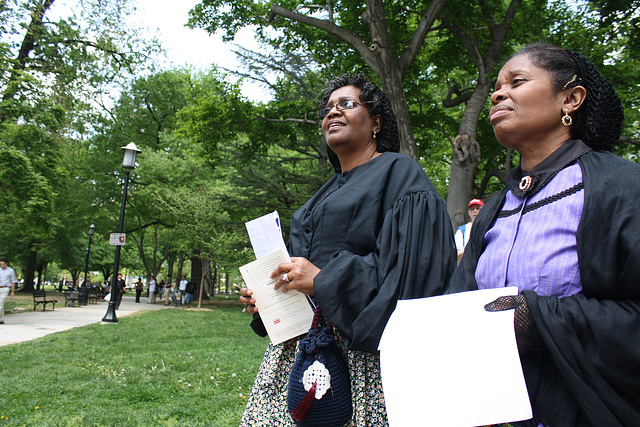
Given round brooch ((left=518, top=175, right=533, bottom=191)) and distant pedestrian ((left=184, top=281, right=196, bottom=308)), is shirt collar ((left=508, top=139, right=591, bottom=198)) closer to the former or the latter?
round brooch ((left=518, top=175, right=533, bottom=191))

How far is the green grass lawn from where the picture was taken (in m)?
4.38

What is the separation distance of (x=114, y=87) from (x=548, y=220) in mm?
29208

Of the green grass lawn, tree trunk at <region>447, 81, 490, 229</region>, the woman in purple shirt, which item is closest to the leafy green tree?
the green grass lawn

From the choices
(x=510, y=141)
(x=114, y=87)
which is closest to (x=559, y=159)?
(x=510, y=141)

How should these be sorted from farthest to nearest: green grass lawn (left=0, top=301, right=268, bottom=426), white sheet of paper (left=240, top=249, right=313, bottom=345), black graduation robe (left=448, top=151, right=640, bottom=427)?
green grass lawn (left=0, top=301, right=268, bottom=426)
white sheet of paper (left=240, top=249, right=313, bottom=345)
black graduation robe (left=448, top=151, right=640, bottom=427)

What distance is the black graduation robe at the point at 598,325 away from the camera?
3.52 feet

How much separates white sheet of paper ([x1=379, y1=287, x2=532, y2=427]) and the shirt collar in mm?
410

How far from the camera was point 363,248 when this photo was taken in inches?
72.6

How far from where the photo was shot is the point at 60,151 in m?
17.5

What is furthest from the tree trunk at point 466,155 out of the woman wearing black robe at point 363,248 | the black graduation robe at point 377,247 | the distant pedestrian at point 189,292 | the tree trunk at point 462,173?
the distant pedestrian at point 189,292

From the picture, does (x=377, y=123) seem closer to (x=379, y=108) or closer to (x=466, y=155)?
(x=379, y=108)

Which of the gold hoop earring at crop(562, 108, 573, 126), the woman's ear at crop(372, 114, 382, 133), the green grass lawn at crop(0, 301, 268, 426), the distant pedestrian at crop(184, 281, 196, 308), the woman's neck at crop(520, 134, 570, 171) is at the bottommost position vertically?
the distant pedestrian at crop(184, 281, 196, 308)

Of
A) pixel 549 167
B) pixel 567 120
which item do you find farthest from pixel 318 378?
pixel 567 120

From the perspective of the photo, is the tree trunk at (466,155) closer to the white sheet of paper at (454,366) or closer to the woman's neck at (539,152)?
the woman's neck at (539,152)
